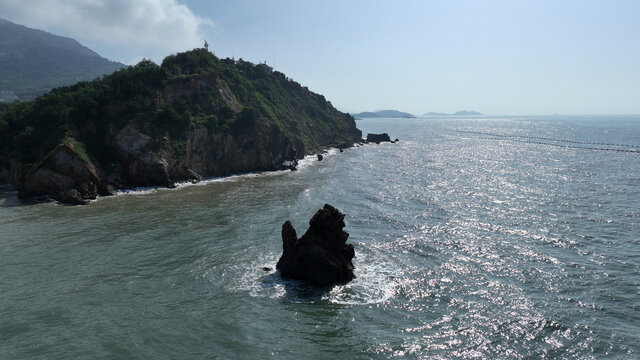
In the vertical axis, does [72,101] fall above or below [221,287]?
above

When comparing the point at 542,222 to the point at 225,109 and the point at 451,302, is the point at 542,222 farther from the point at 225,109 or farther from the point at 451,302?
the point at 225,109

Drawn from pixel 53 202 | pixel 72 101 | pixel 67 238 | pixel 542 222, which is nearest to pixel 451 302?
pixel 542 222

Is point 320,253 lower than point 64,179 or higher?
lower

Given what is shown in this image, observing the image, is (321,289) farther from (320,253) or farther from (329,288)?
(320,253)

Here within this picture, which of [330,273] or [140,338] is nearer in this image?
[140,338]

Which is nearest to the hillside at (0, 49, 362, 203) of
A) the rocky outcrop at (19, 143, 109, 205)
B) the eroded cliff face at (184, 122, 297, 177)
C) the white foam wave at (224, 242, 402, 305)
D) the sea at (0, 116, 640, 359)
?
the rocky outcrop at (19, 143, 109, 205)

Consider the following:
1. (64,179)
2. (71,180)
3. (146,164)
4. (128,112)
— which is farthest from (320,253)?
(128,112)

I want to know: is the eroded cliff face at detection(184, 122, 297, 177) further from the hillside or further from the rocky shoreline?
the rocky shoreline
